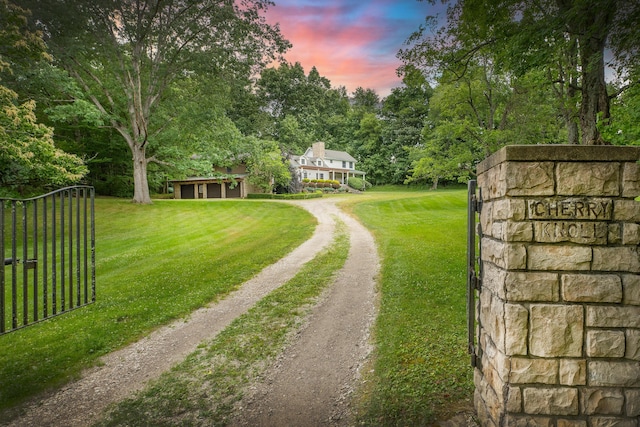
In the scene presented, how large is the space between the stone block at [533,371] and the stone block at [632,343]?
517 millimetres

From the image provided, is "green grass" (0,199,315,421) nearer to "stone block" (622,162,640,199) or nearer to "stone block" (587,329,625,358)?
"stone block" (587,329,625,358)

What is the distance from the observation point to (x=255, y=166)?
102ft

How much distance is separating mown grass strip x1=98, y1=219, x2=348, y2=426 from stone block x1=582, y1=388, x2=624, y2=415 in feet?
10.1

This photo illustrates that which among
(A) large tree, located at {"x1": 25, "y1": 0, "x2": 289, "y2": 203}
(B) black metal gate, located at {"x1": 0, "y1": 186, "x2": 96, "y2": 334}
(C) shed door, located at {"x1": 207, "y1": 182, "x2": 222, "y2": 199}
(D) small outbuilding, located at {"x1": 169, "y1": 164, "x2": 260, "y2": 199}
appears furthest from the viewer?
(C) shed door, located at {"x1": 207, "y1": 182, "x2": 222, "y2": 199}

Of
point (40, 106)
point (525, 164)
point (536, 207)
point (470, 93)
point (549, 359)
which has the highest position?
point (470, 93)

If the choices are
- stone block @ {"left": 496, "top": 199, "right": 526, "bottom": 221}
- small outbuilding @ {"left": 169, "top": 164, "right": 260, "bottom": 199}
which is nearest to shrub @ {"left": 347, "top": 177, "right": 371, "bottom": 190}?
small outbuilding @ {"left": 169, "top": 164, "right": 260, "bottom": 199}

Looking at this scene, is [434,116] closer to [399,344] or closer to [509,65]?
[509,65]

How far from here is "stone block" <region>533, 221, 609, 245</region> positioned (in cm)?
242

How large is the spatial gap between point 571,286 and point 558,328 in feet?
1.08

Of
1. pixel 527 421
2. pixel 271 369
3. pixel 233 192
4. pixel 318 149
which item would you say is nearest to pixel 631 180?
pixel 527 421

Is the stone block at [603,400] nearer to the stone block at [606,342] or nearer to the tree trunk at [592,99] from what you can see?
the stone block at [606,342]

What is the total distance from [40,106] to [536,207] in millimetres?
22081

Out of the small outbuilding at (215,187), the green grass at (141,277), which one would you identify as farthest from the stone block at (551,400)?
the small outbuilding at (215,187)

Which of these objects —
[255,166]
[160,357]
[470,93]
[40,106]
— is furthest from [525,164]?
[255,166]
